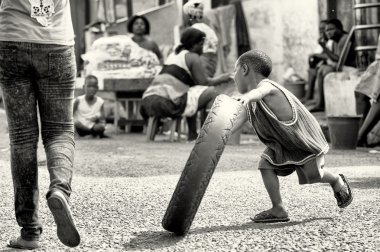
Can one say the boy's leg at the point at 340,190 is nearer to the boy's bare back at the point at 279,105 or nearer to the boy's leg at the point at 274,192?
the boy's leg at the point at 274,192

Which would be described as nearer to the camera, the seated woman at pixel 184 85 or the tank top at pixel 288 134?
the tank top at pixel 288 134

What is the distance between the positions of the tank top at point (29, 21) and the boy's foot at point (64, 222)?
91cm

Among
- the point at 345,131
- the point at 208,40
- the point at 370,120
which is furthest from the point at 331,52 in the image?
the point at 370,120

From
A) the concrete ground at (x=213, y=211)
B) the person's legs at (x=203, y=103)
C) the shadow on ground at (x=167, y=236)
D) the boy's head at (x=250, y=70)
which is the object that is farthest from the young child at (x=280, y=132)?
the person's legs at (x=203, y=103)

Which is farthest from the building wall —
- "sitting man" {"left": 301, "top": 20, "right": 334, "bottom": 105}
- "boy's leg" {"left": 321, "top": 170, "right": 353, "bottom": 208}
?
"boy's leg" {"left": 321, "top": 170, "right": 353, "bottom": 208}

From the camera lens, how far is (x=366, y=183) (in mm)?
8336

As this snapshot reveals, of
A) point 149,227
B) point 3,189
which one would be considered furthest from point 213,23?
point 149,227

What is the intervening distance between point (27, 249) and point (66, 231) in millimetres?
640

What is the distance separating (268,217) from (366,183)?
7.86 ft

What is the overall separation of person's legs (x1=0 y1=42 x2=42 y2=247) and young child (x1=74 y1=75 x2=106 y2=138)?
33.6 ft

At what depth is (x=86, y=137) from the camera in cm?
1584

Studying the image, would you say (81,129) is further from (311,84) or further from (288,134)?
(288,134)

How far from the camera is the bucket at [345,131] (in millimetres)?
12758

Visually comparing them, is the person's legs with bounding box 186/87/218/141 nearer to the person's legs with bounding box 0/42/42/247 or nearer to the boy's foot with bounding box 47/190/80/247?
the person's legs with bounding box 0/42/42/247
